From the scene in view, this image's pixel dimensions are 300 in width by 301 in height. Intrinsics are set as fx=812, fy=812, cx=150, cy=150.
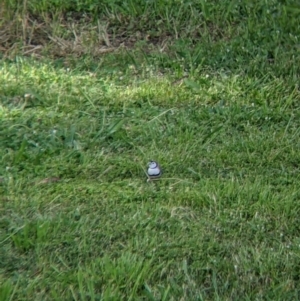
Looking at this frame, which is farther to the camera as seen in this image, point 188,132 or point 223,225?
point 188,132

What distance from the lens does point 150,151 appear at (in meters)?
4.87

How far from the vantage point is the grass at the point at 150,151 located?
3986 mm

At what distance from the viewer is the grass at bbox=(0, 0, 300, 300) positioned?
157 inches

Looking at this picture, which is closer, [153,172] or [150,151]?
[153,172]

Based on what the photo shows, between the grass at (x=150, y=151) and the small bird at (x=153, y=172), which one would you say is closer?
the grass at (x=150, y=151)

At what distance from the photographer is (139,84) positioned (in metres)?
5.57

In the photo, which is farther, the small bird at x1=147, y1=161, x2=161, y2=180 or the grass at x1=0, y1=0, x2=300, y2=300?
the small bird at x1=147, y1=161, x2=161, y2=180

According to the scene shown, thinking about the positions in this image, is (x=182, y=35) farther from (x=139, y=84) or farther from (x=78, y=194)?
(x=78, y=194)

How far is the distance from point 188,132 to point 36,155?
0.96m

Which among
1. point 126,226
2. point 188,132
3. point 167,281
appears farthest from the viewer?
point 188,132

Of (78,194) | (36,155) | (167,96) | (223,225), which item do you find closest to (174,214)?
(223,225)

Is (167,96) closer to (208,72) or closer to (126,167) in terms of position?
(208,72)

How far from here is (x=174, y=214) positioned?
436 centimetres

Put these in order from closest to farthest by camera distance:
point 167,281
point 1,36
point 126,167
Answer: point 167,281, point 126,167, point 1,36
